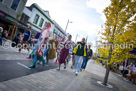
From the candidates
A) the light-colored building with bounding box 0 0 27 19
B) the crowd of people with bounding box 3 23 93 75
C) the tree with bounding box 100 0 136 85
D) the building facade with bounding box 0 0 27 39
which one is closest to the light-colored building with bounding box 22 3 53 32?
the light-colored building with bounding box 0 0 27 19

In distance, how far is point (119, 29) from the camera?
4961 millimetres

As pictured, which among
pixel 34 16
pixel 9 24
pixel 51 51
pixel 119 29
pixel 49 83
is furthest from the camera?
pixel 34 16

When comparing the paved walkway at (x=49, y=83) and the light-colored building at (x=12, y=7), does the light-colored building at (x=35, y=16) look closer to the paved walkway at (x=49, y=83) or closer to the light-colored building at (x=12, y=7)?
the light-colored building at (x=12, y=7)

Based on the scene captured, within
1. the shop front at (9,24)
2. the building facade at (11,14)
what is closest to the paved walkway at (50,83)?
the shop front at (9,24)

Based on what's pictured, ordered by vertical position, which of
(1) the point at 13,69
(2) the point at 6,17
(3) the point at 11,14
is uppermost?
(3) the point at 11,14

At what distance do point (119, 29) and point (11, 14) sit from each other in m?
15.9

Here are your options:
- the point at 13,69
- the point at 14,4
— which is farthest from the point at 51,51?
the point at 14,4

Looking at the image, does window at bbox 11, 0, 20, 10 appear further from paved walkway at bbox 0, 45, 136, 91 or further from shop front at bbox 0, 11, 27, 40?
paved walkway at bbox 0, 45, 136, 91

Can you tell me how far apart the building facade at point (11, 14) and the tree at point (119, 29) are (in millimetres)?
14341

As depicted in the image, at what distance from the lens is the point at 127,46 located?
15.2 ft

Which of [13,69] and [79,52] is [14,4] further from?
[13,69]

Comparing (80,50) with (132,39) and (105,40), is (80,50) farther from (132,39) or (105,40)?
(132,39)

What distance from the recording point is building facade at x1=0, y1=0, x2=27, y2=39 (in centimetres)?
1411

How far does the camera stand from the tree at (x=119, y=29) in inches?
179
